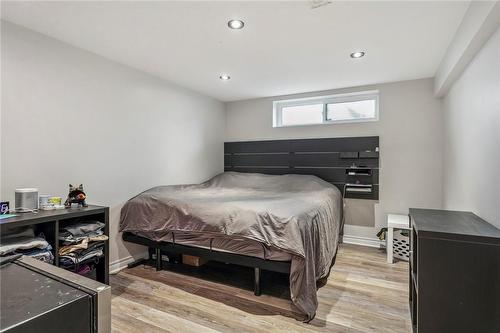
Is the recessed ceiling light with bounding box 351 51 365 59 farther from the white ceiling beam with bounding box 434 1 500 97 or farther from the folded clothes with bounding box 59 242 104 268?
the folded clothes with bounding box 59 242 104 268

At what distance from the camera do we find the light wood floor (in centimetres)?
186

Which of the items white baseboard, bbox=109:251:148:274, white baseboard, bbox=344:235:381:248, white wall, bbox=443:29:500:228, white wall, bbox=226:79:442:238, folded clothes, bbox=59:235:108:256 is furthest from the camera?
white baseboard, bbox=344:235:381:248

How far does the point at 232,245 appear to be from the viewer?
7.42 feet

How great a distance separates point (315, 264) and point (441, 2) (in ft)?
6.99

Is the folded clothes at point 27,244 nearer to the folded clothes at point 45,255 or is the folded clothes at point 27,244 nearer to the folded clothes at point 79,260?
the folded clothes at point 45,255

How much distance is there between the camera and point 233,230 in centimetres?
219

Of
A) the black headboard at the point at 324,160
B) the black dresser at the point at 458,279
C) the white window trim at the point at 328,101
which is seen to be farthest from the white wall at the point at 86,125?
the black dresser at the point at 458,279

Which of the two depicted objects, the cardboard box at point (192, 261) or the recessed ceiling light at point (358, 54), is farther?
the cardboard box at point (192, 261)

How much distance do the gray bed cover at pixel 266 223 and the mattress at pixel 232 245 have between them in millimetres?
67

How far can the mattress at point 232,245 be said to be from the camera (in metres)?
2.08

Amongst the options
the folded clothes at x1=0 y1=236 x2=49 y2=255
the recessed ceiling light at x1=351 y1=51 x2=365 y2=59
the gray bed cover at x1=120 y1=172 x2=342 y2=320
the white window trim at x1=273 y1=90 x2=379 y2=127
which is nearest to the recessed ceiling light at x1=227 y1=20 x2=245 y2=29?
the recessed ceiling light at x1=351 y1=51 x2=365 y2=59

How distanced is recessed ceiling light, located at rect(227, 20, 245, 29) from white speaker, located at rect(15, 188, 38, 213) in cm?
205

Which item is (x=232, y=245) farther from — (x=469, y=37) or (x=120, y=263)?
(x=469, y=37)

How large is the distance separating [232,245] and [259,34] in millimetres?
1868
